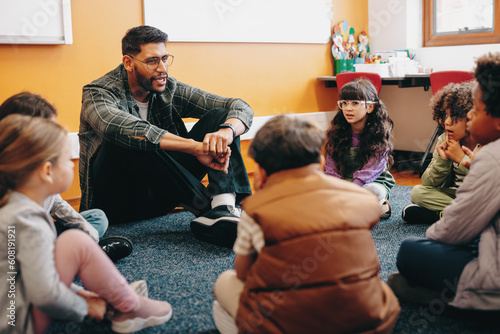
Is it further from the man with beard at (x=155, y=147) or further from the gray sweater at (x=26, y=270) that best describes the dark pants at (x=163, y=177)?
the gray sweater at (x=26, y=270)

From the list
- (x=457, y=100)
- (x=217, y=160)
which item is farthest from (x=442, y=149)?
(x=217, y=160)

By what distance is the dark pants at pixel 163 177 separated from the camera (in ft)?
6.97

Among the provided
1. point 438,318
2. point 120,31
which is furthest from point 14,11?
point 438,318

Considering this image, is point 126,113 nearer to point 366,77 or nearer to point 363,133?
point 363,133

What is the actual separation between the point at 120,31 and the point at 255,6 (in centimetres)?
107

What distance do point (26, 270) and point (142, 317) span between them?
1.20ft

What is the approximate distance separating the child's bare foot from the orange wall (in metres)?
1.92

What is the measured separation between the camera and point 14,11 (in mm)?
2654

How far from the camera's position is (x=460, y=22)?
3863 millimetres

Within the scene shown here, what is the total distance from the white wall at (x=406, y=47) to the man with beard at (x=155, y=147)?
226 centimetres

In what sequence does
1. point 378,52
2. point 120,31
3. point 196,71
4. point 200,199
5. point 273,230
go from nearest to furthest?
point 273,230 → point 200,199 → point 120,31 → point 196,71 → point 378,52

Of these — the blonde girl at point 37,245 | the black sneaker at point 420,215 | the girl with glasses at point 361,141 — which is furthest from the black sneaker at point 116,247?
the black sneaker at point 420,215

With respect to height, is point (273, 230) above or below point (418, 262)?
above

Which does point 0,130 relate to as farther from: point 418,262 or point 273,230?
point 418,262
